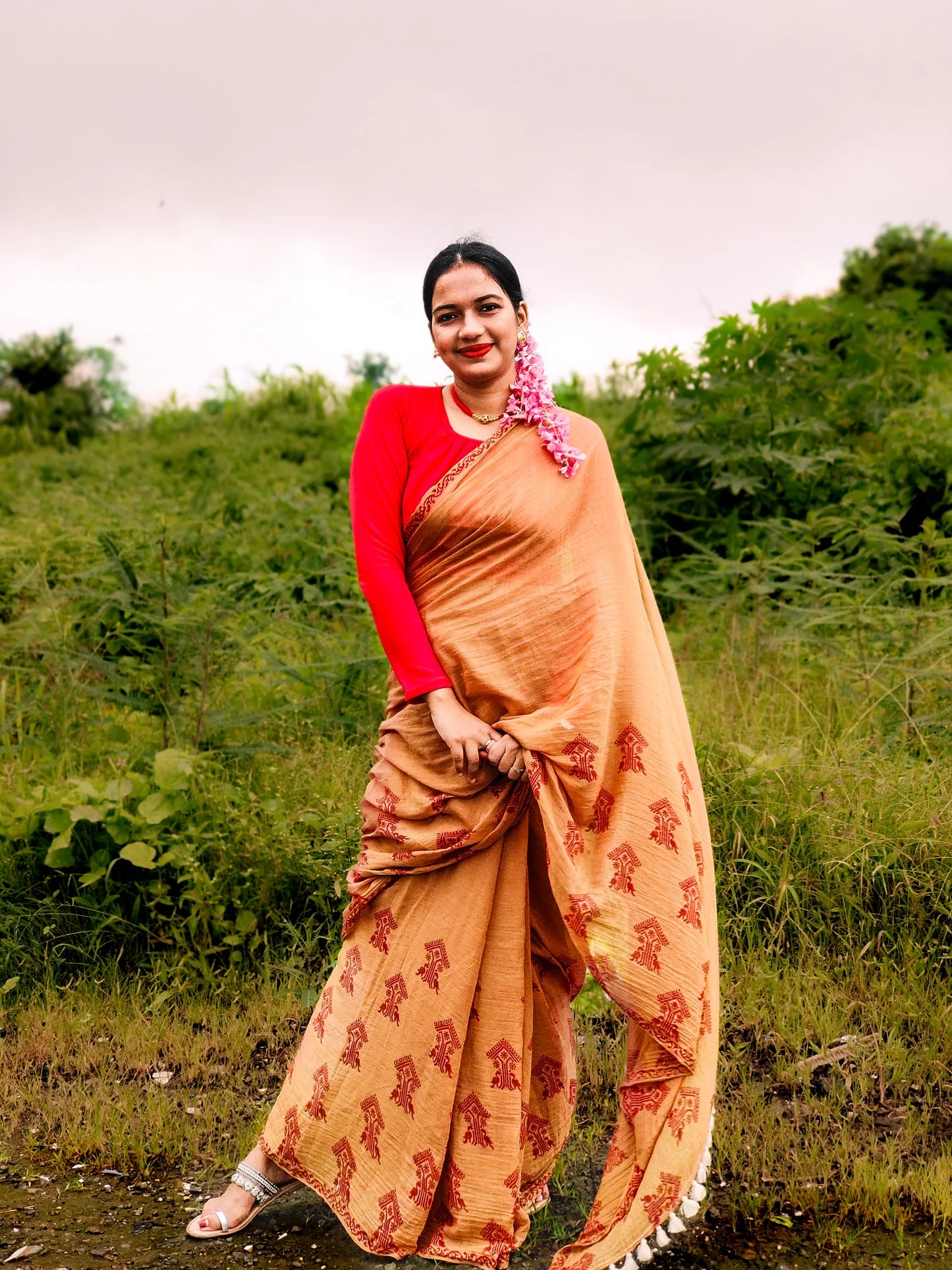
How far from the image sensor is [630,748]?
2.38 meters

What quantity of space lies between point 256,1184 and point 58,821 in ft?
5.23

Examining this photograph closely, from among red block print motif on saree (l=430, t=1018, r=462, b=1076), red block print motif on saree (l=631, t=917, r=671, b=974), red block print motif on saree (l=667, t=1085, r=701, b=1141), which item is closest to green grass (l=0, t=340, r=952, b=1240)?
red block print motif on saree (l=430, t=1018, r=462, b=1076)

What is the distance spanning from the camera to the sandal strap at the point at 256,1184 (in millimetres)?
2727

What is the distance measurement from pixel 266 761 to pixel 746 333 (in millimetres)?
3791

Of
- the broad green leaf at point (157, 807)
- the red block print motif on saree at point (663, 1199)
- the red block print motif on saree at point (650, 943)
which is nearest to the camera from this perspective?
the red block print motif on saree at point (663, 1199)

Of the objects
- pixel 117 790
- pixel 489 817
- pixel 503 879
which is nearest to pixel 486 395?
pixel 489 817

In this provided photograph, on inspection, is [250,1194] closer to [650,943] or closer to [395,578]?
[650,943]

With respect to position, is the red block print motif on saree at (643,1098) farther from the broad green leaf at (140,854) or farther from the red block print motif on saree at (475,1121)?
the broad green leaf at (140,854)

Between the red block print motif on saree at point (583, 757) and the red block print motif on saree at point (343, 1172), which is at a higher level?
the red block print motif on saree at point (583, 757)

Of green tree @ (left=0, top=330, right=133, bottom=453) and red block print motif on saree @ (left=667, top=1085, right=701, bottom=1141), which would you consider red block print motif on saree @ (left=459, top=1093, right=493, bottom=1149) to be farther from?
green tree @ (left=0, top=330, right=133, bottom=453)

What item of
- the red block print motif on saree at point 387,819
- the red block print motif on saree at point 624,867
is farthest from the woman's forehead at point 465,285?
the red block print motif on saree at point 624,867

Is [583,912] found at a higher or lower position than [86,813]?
lower

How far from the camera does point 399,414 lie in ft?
8.50

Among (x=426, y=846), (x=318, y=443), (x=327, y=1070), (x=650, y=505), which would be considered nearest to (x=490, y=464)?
(x=426, y=846)
